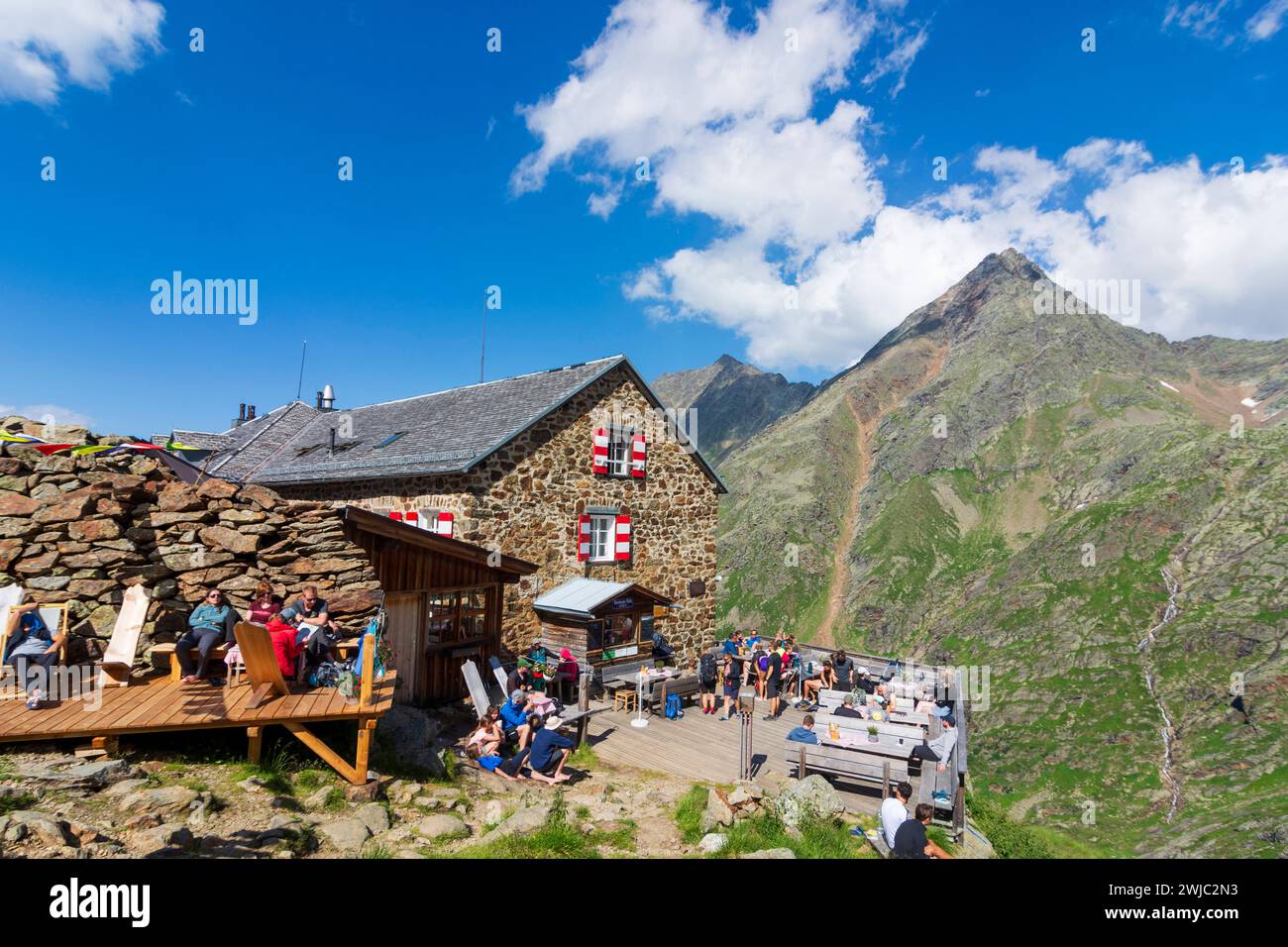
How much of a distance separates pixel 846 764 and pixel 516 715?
501 cm

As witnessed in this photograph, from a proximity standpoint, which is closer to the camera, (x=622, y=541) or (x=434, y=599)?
(x=434, y=599)

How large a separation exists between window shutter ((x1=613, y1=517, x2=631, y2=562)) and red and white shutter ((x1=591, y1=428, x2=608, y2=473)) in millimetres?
1478

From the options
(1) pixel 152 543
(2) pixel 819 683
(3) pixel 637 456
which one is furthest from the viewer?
(3) pixel 637 456

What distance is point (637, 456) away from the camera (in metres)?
18.5

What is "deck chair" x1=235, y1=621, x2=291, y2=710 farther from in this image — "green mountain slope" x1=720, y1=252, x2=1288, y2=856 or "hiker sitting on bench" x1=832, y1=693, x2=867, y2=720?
"green mountain slope" x1=720, y1=252, x2=1288, y2=856

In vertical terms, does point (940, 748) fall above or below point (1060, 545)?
above

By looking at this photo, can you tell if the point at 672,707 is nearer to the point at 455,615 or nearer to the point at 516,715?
the point at 516,715

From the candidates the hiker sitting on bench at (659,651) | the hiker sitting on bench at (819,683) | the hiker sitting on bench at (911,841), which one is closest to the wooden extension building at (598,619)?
the hiker sitting on bench at (659,651)

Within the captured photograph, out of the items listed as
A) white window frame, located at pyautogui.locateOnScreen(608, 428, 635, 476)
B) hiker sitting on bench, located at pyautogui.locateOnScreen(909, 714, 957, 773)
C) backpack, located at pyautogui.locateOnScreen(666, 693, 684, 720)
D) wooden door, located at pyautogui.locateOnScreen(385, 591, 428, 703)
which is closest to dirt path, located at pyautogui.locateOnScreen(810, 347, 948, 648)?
white window frame, located at pyautogui.locateOnScreen(608, 428, 635, 476)

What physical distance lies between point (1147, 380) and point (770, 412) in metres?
87.9

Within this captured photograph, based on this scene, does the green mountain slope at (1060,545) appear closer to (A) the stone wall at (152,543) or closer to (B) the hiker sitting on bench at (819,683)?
(B) the hiker sitting on bench at (819,683)

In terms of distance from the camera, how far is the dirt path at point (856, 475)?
75.3m

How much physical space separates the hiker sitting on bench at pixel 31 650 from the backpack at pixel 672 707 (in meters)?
9.63

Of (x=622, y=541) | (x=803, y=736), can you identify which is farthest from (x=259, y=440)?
(x=803, y=736)
